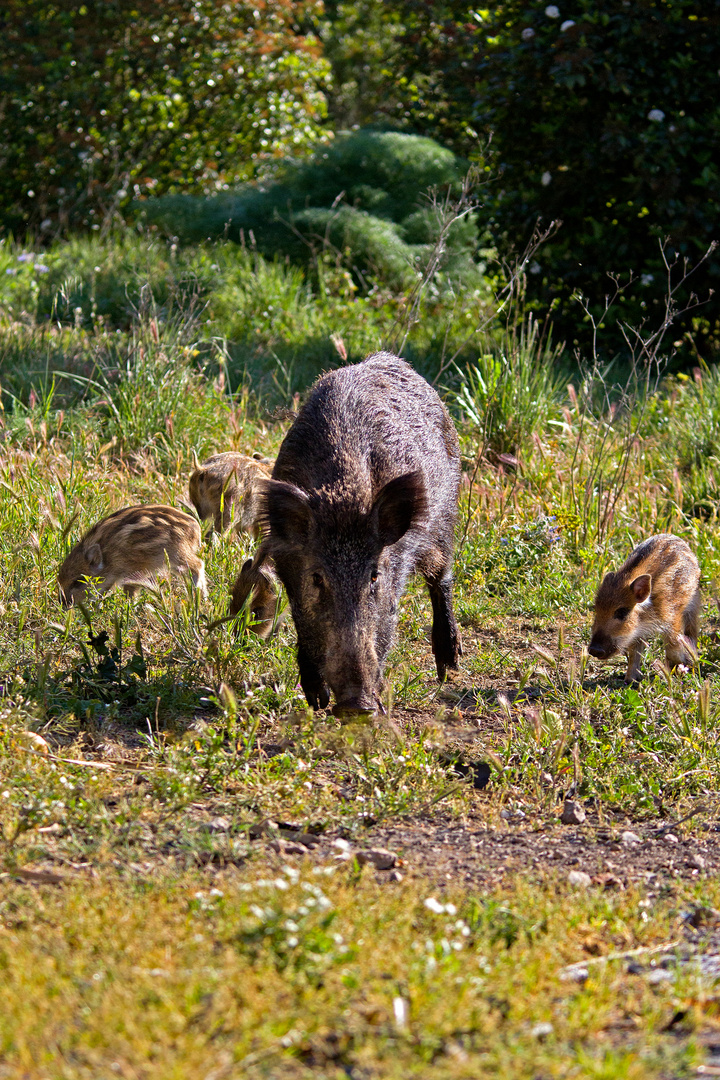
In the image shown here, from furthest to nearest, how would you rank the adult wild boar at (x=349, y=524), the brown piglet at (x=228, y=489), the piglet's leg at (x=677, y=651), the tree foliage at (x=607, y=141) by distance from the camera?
the tree foliage at (x=607, y=141) → the brown piglet at (x=228, y=489) → the piglet's leg at (x=677, y=651) → the adult wild boar at (x=349, y=524)

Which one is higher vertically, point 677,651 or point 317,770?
point 317,770

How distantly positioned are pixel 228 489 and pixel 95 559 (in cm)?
100

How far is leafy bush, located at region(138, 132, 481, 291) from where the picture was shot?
1174 centimetres

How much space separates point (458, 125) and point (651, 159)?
525 centimetres

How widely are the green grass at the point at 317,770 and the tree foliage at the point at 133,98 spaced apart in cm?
589

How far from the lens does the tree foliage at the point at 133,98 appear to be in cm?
1344

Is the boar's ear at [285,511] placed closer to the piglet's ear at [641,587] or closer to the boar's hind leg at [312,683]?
the boar's hind leg at [312,683]

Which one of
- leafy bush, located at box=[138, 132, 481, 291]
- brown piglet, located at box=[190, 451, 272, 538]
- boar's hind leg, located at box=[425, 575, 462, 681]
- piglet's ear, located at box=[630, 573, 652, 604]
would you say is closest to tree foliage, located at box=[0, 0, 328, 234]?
leafy bush, located at box=[138, 132, 481, 291]

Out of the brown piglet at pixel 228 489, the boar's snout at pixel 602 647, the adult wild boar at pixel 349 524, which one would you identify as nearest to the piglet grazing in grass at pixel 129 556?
the brown piglet at pixel 228 489

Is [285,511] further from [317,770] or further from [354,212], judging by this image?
[354,212]

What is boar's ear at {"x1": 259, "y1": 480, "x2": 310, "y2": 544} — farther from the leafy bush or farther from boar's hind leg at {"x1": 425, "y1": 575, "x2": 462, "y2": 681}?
the leafy bush

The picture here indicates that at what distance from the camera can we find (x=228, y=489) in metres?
6.26

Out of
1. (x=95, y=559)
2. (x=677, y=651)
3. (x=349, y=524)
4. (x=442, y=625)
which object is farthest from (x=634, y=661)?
(x=95, y=559)

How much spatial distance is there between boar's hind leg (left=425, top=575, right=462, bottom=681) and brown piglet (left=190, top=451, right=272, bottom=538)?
113 centimetres
